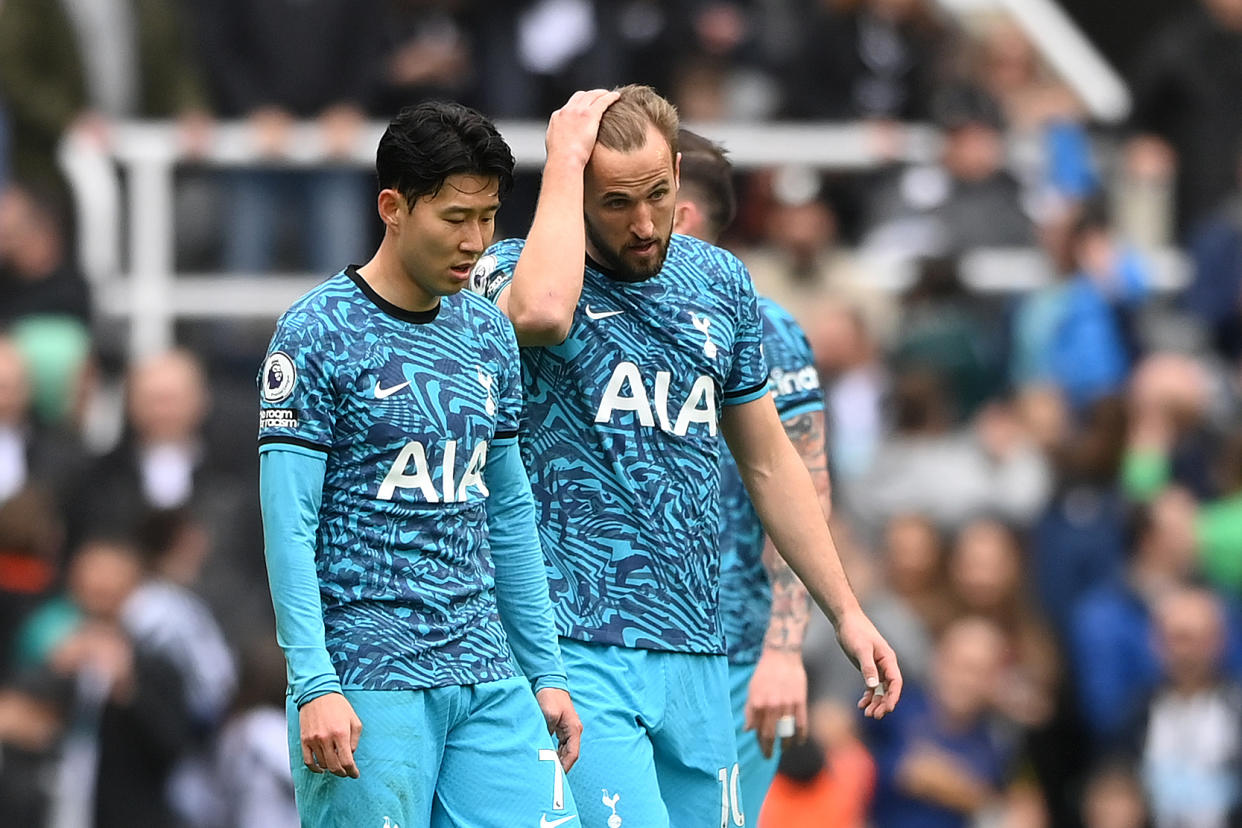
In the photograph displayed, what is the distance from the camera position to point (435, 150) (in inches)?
195

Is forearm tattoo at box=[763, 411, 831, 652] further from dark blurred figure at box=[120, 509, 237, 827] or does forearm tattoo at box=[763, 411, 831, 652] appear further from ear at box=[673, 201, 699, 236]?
dark blurred figure at box=[120, 509, 237, 827]

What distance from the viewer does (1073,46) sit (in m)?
14.4

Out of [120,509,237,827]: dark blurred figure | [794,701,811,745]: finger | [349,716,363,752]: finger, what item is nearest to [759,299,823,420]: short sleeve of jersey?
[794,701,811,745]: finger

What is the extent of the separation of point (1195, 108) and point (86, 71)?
5.98m

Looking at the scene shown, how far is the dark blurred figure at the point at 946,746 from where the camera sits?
32.4 feet

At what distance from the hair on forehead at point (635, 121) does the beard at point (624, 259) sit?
203mm

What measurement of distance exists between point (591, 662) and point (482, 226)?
3.57 ft

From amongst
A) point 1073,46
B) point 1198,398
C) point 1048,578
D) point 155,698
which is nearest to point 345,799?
point 155,698

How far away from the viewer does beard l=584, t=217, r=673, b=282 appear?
5457 millimetres

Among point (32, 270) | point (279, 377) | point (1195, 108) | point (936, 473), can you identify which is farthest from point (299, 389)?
point (1195, 108)

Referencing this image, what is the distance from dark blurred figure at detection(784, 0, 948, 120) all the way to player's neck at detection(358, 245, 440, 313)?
26.7ft

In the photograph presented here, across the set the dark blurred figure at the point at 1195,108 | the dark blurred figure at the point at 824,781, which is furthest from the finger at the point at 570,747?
the dark blurred figure at the point at 1195,108

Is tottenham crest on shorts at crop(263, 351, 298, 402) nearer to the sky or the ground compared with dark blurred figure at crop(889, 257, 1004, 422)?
nearer to the sky

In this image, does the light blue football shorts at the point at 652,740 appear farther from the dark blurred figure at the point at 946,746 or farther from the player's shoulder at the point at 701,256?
the dark blurred figure at the point at 946,746
